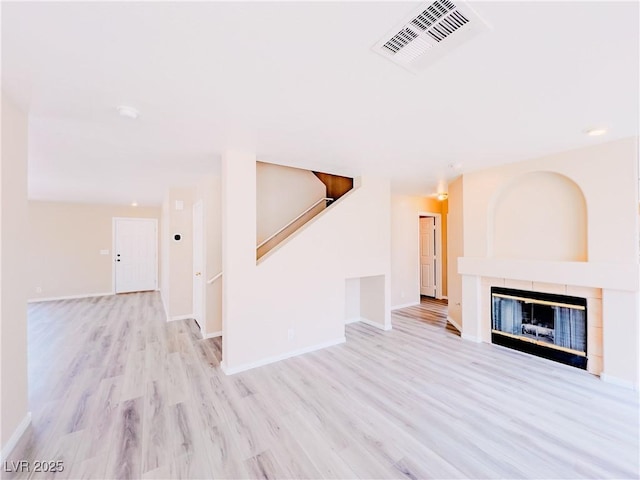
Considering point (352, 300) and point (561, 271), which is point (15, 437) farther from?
point (561, 271)

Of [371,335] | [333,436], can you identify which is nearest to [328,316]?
[371,335]

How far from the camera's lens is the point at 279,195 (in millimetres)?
4312

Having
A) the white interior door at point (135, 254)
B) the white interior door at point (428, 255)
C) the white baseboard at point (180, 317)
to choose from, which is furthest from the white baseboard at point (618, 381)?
the white interior door at point (135, 254)

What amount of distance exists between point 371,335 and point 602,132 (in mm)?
3510

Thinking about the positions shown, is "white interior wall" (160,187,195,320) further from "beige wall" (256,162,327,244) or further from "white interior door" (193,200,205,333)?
"beige wall" (256,162,327,244)

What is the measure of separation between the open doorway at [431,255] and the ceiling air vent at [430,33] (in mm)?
5619

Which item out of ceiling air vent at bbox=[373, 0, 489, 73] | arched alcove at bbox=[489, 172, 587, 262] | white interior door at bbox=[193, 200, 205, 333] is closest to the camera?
ceiling air vent at bbox=[373, 0, 489, 73]

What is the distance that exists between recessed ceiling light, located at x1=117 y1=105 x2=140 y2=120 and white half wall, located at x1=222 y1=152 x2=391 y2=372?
103cm

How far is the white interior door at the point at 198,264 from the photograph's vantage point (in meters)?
4.37

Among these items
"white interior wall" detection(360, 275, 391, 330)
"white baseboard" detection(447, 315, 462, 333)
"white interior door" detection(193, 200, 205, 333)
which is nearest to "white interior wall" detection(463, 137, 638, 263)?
"white baseboard" detection(447, 315, 462, 333)

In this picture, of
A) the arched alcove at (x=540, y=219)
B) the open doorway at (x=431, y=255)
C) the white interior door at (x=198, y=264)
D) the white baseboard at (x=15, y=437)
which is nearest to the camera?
the white baseboard at (x=15, y=437)

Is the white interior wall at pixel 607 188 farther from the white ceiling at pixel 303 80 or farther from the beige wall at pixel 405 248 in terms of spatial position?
the beige wall at pixel 405 248

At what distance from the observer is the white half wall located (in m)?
3.12

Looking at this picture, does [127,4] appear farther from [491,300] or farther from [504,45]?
[491,300]
